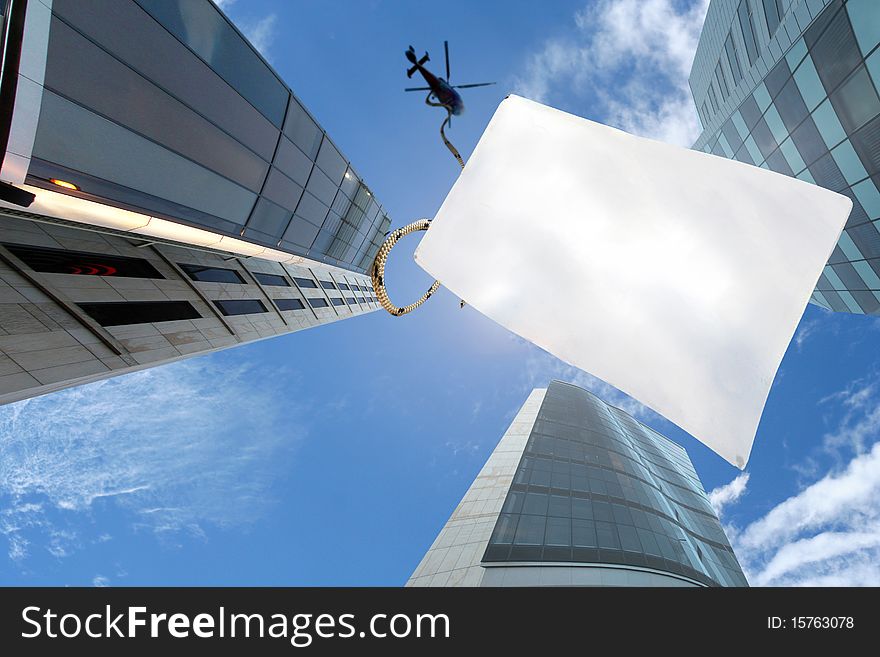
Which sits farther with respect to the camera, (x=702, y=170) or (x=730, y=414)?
(x=702, y=170)

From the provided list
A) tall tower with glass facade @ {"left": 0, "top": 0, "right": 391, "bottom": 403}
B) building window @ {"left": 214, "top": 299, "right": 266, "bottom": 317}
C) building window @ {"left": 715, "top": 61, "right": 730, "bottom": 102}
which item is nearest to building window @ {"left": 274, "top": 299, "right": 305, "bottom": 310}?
building window @ {"left": 214, "top": 299, "right": 266, "bottom": 317}

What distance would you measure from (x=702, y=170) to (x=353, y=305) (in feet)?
106

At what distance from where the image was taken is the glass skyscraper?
35.2 feet

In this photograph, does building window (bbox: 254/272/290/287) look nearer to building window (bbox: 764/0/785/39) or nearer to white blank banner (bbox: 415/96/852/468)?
white blank banner (bbox: 415/96/852/468)

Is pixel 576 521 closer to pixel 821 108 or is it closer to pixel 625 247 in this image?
pixel 625 247

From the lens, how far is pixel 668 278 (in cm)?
365

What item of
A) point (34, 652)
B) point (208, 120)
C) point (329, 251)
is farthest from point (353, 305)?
point (34, 652)

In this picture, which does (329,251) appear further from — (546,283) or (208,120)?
(546,283)

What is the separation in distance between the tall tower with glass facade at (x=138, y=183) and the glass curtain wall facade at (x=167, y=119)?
28 millimetres

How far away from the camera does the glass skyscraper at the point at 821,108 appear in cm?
1073

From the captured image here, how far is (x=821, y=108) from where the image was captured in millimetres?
12492

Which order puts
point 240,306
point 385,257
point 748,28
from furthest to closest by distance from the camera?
1. point 748,28
2. point 240,306
3. point 385,257

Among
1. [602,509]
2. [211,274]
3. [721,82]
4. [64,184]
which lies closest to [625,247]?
[64,184]

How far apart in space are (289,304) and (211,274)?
6.05 meters
